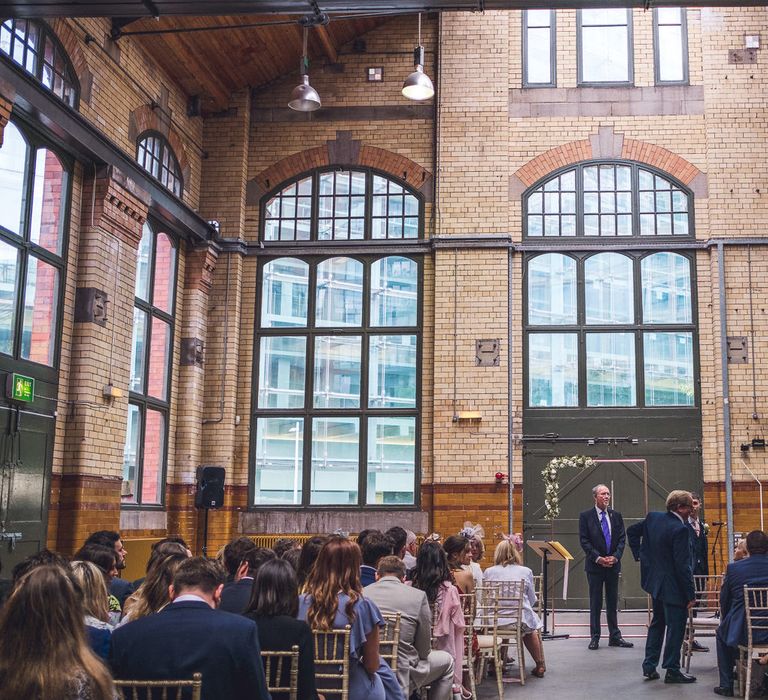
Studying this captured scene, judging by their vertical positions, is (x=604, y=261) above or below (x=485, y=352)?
above

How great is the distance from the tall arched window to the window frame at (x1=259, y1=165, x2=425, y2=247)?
1840 mm

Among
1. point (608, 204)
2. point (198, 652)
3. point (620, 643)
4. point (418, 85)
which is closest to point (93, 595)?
point (198, 652)

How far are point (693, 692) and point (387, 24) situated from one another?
11617 millimetres

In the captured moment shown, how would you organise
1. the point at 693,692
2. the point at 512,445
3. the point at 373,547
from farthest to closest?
1. the point at 512,445
2. the point at 693,692
3. the point at 373,547

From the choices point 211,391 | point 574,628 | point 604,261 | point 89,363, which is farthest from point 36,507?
point 604,261

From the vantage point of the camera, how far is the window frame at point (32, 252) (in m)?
10.9

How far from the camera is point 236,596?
538cm

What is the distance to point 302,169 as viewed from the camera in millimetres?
16141

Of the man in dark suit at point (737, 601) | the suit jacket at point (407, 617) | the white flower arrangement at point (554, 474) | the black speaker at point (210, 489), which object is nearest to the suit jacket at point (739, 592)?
the man in dark suit at point (737, 601)

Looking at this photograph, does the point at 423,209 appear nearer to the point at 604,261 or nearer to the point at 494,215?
the point at 494,215

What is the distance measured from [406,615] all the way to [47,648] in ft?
11.3

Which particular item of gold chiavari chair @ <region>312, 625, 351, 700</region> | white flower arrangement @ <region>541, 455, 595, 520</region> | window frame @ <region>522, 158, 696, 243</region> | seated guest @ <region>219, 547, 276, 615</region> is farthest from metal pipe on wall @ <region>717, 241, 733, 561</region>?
gold chiavari chair @ <region>312, 625, 351, 700</region>

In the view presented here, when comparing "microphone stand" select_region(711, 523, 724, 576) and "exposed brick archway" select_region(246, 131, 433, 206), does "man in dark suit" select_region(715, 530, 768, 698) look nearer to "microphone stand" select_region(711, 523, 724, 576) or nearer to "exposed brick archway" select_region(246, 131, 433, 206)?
"microphone stand" select_region(711, 523, 724, 576)

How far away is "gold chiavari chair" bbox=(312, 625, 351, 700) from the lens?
4906mm
